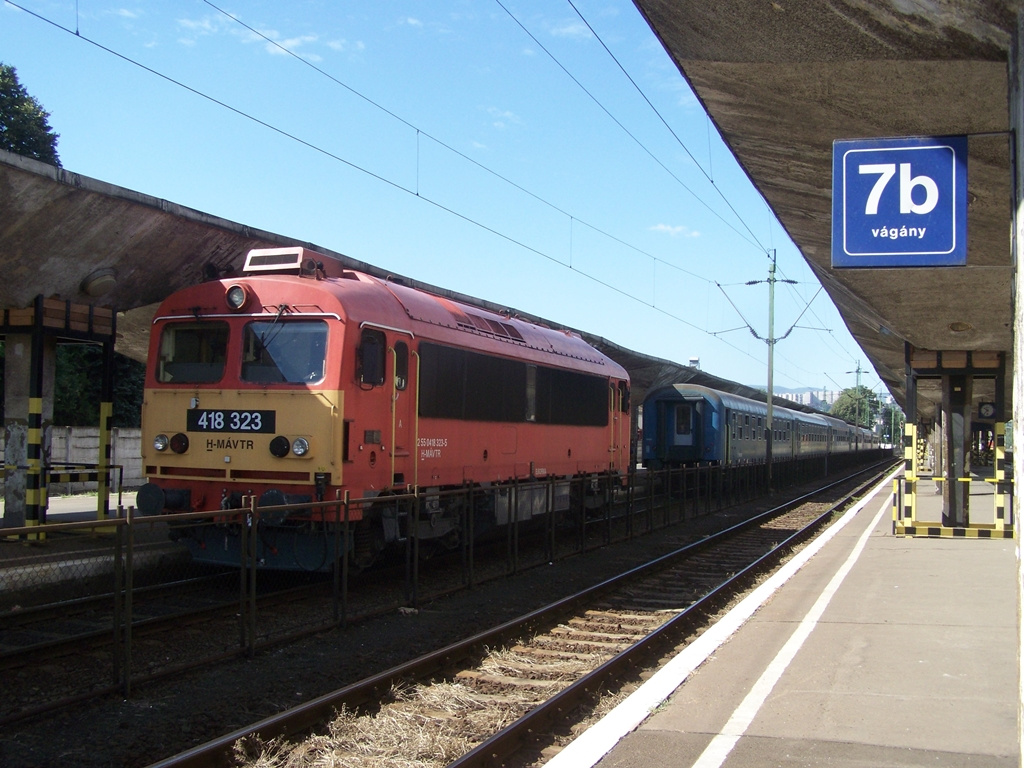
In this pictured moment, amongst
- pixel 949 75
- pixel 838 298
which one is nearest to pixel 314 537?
pixel 949 75

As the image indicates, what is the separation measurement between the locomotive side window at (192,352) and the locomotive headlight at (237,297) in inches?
11.7

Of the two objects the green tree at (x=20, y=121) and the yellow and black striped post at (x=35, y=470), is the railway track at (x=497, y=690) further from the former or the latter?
the green tree at (x=20, y=121)

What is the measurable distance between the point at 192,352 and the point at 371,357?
2.25m

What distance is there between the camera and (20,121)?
35969mm

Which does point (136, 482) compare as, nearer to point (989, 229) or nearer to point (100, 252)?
point (100, 252)

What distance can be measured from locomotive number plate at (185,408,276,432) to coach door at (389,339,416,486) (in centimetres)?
146

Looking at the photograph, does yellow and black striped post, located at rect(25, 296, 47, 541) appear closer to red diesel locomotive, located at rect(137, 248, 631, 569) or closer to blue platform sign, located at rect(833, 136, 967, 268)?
red diesel locomotive, located at rect(137, 248, 631, 569)

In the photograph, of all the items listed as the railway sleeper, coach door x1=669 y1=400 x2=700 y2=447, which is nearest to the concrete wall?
coach door x1=669 y1=400 x2=700 y2=447

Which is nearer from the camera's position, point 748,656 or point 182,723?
point 182,723

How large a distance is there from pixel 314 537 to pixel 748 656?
4530 millimetres

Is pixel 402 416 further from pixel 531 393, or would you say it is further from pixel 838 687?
pixel 838 687

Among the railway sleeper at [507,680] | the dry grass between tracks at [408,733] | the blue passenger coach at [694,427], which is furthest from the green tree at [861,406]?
the dry grass between tracks at [408,733]

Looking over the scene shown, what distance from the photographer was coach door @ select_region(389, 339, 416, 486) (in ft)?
36.1

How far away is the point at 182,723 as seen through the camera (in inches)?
243
